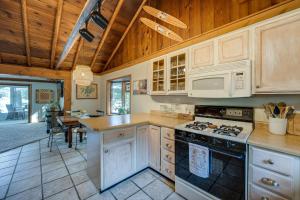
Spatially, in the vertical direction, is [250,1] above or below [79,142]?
above

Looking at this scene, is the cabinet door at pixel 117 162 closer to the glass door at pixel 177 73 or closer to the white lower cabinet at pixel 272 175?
the glass door at pixel 177 73

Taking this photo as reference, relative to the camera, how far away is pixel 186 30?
2541 mm

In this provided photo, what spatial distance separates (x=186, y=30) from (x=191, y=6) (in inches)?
16.2

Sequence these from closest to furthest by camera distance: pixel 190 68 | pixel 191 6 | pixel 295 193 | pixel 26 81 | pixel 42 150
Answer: pixel 295 193
pixel 190 68
pixel 191 6
pixel 42 150
pixel 26 81

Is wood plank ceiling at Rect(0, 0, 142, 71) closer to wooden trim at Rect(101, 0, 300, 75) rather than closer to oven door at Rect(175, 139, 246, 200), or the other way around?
wooden trim at Rect(101, 0, 300, 75)

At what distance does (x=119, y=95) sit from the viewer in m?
5.18

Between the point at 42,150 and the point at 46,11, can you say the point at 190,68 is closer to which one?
the point at 46,11

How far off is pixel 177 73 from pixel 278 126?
1492mm

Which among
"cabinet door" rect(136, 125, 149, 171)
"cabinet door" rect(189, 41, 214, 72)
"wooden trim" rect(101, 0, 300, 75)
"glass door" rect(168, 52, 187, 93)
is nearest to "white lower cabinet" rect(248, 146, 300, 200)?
"cabinet door" rect(189, 41, 214, 72)

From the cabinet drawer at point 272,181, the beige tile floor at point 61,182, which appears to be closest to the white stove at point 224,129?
the cabinet drawer at point 272,181

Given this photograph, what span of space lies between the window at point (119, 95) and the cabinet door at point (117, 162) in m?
2.83

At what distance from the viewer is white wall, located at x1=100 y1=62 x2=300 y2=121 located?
162 cm

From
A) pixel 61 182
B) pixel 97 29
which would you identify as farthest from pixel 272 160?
pixel 97 29

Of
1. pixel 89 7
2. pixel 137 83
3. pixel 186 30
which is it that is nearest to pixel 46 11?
pixel 89 7
